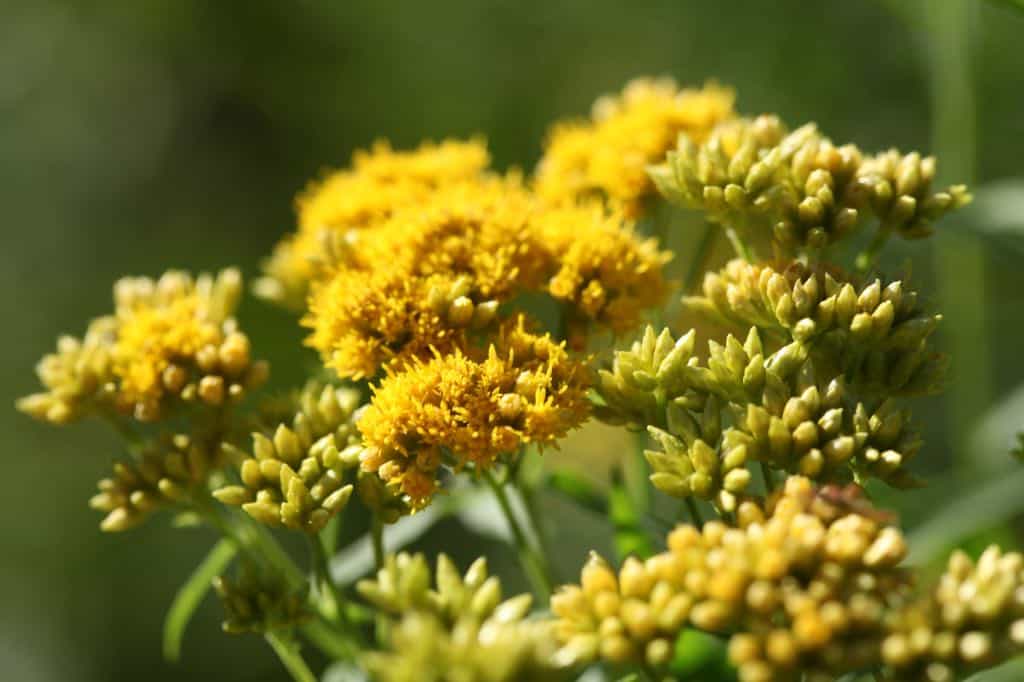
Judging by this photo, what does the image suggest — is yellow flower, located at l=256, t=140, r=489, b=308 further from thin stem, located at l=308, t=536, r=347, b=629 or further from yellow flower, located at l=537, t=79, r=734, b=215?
thin stem, located at l=308, t=536, r=347, b=629

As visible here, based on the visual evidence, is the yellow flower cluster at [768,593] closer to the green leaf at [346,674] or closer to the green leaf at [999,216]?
the green leaf at [346,674]

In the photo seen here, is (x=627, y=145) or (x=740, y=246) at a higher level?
(x=627, y=145)

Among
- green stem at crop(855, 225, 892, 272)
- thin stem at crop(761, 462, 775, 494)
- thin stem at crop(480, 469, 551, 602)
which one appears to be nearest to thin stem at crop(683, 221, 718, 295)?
green stem at crop(855, 225, 892, 272)

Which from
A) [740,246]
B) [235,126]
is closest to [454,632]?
[740,246]

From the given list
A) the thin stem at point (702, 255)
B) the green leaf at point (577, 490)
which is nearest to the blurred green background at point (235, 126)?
the thin stem at point (702, 255)

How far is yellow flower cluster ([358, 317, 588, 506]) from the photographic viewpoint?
2.18 m

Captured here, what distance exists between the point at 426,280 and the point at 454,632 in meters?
0.84

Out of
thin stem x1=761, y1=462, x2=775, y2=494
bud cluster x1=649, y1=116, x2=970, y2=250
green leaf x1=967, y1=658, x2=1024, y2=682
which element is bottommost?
green leaf x1=967, y1=658, x2=1024, y2=682

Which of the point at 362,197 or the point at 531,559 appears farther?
the point at 362,197

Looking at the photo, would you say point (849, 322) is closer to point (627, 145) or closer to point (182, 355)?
point (627, 145)

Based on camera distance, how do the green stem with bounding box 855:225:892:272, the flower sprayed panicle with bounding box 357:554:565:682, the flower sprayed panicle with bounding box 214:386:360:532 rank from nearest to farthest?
the flower sprayed panicle with bounding box 357:554:565:682, the flower sprayed panicle with bounding box 214:386:360:532, the green stem with bounding box 855:225:892:272

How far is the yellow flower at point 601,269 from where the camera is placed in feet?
8.38

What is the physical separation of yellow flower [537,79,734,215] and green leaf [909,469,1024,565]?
1002mm

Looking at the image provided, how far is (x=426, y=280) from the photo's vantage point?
2.48 meters
